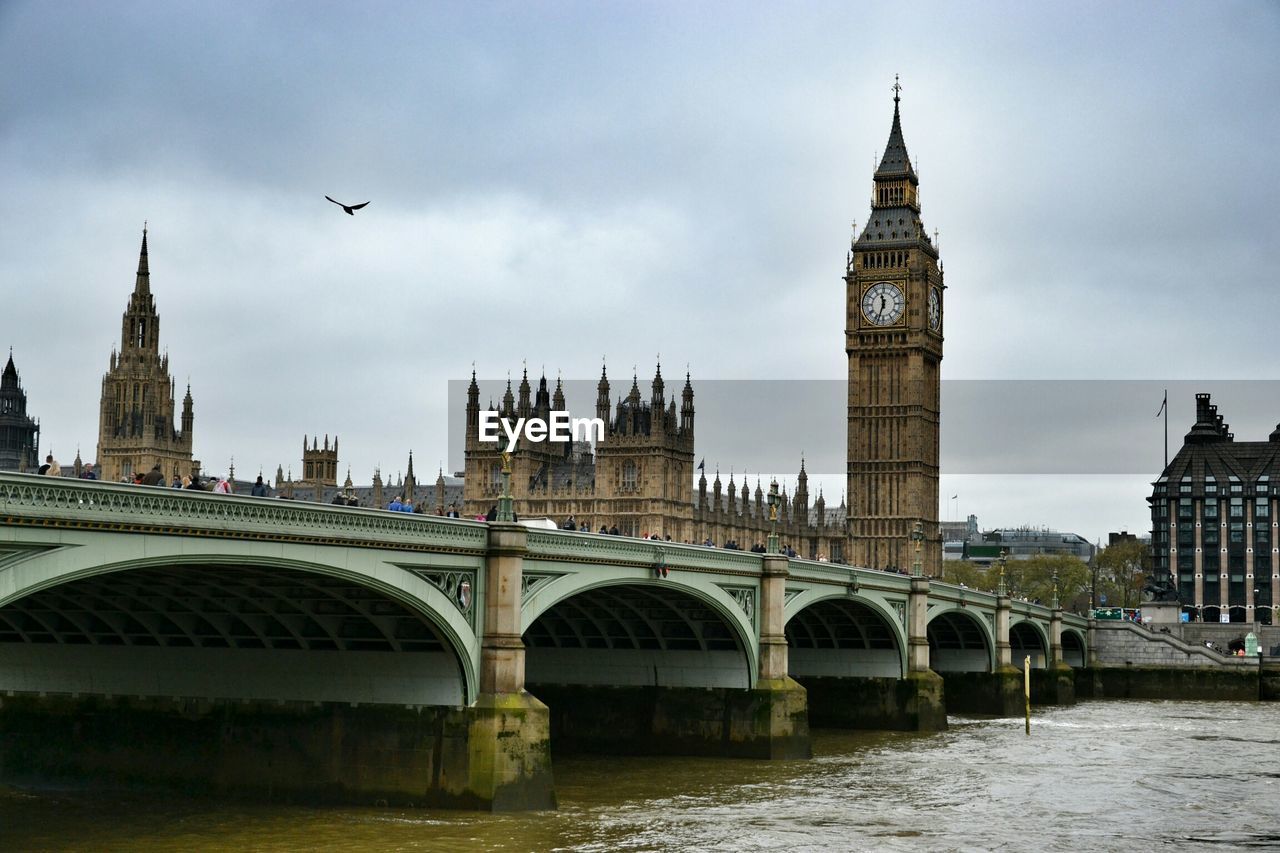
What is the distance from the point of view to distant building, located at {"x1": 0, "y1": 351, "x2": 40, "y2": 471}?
539 feet

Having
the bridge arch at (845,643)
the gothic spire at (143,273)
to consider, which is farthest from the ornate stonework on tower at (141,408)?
the bridge arch at (845,643)

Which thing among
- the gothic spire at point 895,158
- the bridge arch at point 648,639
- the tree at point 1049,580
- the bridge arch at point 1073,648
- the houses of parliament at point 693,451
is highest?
the gothic spire at point 895,158

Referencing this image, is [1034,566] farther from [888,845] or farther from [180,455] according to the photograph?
[888,845]

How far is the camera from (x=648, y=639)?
49.7 metres

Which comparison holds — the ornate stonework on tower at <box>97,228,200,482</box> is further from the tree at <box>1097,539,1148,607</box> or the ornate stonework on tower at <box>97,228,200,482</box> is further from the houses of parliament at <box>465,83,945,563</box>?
the tree at <box>1097,539,1148,607</box>

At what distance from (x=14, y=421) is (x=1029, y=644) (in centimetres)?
10855

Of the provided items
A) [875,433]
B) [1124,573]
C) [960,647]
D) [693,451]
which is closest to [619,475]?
[693,451]

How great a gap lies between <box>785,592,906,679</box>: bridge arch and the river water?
7306mm

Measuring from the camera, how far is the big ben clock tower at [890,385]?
13425cm

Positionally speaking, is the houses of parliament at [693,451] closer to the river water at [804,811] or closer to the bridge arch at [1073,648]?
the bridge arch at [1073,648]

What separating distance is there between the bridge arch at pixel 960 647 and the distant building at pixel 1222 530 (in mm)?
68438

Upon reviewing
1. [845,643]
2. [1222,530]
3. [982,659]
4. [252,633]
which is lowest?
[982,659]

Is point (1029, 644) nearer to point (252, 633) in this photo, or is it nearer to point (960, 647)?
point (960, 647)

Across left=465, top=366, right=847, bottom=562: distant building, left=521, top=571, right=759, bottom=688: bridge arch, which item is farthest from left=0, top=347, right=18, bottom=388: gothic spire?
left=521, top=571, right=759, bottom=688: bridge arch
